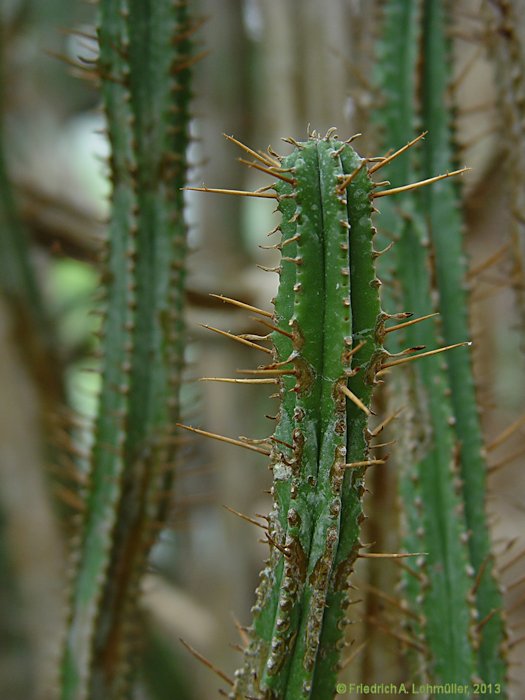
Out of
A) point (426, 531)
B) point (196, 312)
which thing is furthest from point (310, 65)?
point (426, 531)

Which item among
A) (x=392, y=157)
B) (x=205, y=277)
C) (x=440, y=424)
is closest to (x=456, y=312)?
(x=440, y=424)

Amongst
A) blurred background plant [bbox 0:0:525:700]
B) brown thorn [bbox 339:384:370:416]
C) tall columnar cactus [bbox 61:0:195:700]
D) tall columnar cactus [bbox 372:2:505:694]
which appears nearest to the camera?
brown thorn [bbox 339:384:370:416]

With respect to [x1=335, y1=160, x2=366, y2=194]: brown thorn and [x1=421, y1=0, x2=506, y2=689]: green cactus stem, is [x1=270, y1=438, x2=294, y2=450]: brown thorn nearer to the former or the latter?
[x1=335, y1=160, x2=366, y2=194]: brown thorn

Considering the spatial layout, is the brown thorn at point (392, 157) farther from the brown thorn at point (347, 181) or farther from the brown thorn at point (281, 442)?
the brown thorn at point (281, 442)

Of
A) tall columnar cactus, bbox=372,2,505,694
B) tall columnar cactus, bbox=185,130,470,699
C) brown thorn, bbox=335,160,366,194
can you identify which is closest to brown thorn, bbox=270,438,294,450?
tall columnar cactus, bbox=185,130,470,699

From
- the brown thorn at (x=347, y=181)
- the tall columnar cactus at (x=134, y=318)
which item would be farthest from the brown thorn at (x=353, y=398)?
the tall columnar cactus at (x=134, y=318)

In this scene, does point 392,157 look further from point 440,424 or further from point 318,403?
point 440,424

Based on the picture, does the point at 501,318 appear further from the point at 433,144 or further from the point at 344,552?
the point at 344,552
